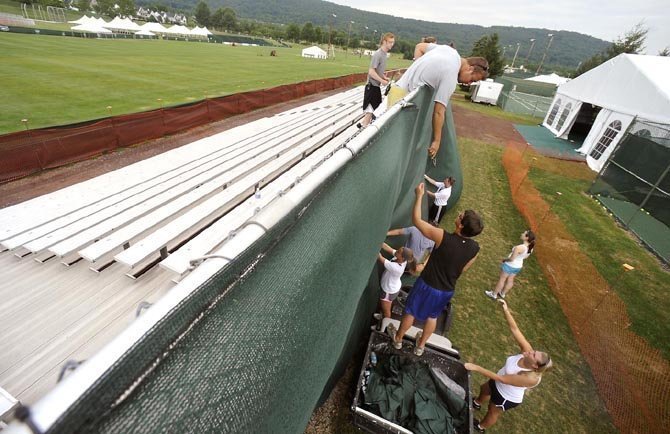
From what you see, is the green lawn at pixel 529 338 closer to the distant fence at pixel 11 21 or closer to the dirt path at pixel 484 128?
the dirt path at pixel 484 128

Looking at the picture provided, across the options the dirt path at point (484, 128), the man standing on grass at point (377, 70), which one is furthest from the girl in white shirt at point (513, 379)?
the dirt path at point (484, 128)

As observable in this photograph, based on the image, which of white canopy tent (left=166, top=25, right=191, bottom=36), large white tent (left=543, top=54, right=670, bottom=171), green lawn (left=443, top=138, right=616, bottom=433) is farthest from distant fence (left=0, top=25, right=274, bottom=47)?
large white tent (left=543, top=54, right=670, bottom=171)

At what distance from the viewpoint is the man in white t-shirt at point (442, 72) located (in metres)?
4.09

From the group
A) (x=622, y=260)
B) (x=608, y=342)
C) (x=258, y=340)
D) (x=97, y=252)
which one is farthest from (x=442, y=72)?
(x=622, y=260)

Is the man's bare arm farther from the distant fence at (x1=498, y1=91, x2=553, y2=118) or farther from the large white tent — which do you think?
the distant fence at (x1=498, y1=91, x2=553, y2=118)

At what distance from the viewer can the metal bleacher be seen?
2.64m

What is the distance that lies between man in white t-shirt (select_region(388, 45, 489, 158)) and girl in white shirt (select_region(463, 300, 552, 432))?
315 cm

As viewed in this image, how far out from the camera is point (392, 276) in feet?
13.4

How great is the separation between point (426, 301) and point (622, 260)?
6624 millimetres

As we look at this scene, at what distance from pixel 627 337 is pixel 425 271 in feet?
13.5

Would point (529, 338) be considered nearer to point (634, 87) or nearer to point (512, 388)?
point (512, 388)

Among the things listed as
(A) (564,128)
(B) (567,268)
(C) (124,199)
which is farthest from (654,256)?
(A) (564,128)

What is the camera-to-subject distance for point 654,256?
769 cm

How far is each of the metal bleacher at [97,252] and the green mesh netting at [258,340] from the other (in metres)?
0.31
